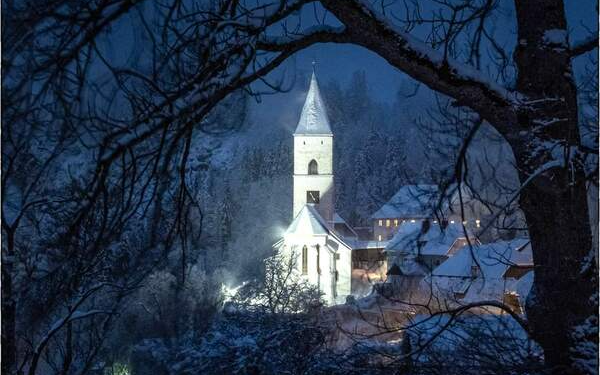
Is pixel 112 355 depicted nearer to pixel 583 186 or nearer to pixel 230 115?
pixel 230 115

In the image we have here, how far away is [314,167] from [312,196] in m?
0.94

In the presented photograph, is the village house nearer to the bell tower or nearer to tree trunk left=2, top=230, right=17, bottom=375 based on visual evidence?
the bell tower

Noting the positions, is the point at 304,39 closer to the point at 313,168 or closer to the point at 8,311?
the point at 8,311

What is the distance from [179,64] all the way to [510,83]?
4.53 ft

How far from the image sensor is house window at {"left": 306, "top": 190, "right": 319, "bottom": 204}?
16.2 meters

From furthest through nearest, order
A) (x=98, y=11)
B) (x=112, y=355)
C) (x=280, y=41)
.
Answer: (x=112, y=355), (x=280, y=41), (x=98, y=11)

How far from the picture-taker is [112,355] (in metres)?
7.36

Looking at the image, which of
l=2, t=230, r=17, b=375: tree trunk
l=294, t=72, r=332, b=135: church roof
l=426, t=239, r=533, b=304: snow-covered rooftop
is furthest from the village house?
l=2, t=230, r=17, b=375: tree trunk

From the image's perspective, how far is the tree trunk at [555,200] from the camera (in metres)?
1.42

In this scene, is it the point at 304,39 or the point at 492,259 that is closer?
the point at 304,39

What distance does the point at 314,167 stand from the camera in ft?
53.0

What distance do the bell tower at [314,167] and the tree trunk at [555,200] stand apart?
13664mm

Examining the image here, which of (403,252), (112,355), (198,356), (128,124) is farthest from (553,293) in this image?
(112,355)

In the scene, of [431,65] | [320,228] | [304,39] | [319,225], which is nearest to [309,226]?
[320,228]
